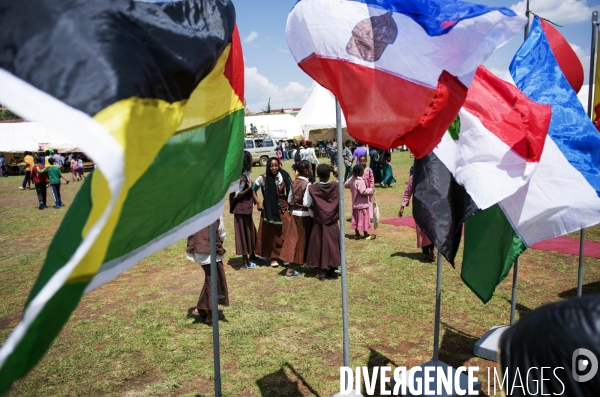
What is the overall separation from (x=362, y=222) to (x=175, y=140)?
7983 mm

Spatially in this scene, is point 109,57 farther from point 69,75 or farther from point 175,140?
point 175,140

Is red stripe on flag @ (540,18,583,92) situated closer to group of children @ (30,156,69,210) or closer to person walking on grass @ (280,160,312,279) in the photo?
person walking on grass @ (280,160,312,279)

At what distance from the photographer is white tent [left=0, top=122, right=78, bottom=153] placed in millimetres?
36000

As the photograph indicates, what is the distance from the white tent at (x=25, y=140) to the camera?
Answer: 1417 inches

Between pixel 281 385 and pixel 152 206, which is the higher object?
pixel 152 206

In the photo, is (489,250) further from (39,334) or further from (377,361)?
(39,334)

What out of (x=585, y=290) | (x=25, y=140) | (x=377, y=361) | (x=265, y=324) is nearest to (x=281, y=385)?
(x=377, y=361)

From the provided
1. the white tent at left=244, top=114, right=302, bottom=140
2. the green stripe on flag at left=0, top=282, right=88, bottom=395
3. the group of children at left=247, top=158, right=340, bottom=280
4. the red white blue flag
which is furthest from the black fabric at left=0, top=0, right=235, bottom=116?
the white tent at left=244, top=114, right=302, bottom=140

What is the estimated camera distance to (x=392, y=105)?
305 cm

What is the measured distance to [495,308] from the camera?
5.99 m

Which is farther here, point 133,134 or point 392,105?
point 392,105

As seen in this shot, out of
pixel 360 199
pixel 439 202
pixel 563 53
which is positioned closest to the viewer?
pixel 439 202

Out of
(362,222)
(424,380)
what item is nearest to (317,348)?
(424,380)

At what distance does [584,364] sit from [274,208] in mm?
6953
